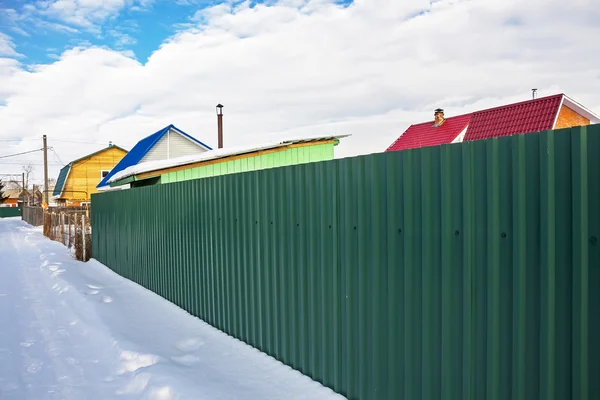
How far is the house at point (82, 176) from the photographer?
40062 mm

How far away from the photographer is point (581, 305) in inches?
79.3

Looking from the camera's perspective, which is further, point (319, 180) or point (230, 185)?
point (230, 185)

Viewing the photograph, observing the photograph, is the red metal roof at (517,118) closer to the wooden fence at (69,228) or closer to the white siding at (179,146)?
the wooden fence at (69,228)

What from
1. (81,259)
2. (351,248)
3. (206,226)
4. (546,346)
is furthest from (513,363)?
(81,259)

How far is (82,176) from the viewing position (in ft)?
133

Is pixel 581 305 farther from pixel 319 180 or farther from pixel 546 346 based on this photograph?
pixel 319 180

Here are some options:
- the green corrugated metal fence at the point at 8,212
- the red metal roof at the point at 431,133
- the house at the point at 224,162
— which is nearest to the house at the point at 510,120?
the red metal roof at the point at 431,133

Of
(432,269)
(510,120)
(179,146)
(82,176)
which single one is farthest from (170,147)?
(432,269)

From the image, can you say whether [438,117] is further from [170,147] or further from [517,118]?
[170,147]

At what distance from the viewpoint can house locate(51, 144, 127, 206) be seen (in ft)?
131

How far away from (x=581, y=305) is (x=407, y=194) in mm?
1165

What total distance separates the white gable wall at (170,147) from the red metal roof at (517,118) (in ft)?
55.2

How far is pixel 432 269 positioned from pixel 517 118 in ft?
65.0

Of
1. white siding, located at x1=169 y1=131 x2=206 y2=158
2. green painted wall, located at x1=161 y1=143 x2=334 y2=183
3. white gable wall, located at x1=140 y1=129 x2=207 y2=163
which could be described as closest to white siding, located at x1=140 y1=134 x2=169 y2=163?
white gable wall, located at x1=140 y1=129 x2=207 y2=163
